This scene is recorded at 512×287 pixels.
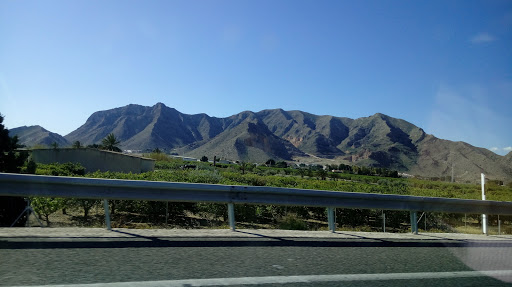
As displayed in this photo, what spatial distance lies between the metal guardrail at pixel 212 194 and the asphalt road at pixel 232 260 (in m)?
0.56

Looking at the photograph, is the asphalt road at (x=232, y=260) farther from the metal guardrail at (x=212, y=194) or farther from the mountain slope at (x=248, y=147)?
the mountain slope at (x=248, y=147)

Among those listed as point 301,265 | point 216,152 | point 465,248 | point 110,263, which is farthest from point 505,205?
point 216,152

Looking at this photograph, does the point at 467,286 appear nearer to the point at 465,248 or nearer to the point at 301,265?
the point at 301,265

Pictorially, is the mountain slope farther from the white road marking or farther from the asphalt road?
the white road marking

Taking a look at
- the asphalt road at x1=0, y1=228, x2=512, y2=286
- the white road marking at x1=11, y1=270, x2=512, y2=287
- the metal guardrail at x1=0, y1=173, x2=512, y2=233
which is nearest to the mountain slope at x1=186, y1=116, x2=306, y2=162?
the metal guardrail at x1=0, y1=173, x2=512, y2=233

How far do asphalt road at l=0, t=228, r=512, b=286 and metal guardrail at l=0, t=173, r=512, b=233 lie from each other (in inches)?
22.1

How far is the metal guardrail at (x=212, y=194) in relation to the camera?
212 inches

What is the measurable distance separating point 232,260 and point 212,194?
172 cm

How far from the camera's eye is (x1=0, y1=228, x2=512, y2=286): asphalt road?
3.88 m

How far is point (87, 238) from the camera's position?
5316mm

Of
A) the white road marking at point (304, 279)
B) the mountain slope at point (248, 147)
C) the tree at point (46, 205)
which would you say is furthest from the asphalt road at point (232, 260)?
the mountain slope at point (248, 147)

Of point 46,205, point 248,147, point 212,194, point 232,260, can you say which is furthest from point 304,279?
point 248,147

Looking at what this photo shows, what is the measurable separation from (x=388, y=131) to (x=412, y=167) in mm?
18664

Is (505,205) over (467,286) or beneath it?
over
